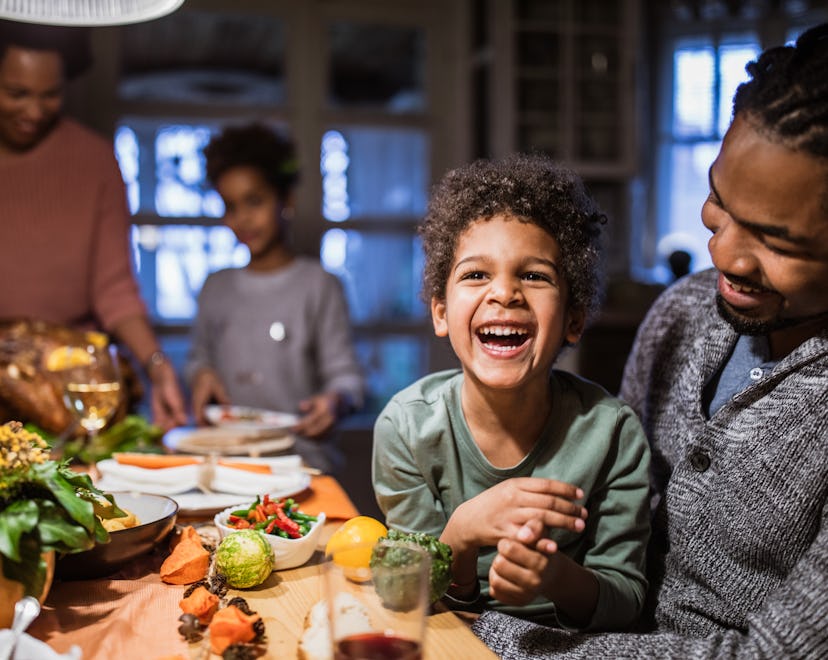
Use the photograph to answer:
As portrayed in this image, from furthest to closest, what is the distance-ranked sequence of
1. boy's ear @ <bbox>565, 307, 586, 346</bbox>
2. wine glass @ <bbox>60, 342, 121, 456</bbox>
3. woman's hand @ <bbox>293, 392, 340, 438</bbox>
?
woman's hand @ <bbox>293, 392, 340, 438</bbox>
wine glass @ <bbox>60, 342, 121, 456</bbox>
boy's ear @ <bbox>565, 307, 586, 346</bbox>

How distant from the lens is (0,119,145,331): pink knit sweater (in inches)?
110

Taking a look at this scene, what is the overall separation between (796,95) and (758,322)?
30 centimetres

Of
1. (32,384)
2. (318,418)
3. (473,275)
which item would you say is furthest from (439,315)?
(318,418)

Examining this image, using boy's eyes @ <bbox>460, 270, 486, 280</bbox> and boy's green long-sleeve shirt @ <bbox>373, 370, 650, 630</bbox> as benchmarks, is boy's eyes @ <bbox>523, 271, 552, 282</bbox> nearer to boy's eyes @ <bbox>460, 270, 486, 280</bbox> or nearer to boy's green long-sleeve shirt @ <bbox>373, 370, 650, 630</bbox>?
boy's eyes @ <bbox>460, 270, 486, 280</bbox>

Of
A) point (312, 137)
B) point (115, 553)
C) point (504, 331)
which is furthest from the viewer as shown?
point (312, 137)

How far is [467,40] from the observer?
4465 mm

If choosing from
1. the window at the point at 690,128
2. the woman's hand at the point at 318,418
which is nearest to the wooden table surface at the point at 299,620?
the woman's hand at the point at 318,418

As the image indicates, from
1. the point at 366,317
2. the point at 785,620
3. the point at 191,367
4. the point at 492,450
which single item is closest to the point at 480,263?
the point at 492,450

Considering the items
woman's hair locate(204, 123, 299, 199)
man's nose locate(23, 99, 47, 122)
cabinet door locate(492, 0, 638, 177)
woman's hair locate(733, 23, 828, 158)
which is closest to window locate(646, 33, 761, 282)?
cabinet door locate(492, 0, 638, 177)

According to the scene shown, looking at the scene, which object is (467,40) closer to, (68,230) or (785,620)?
(68,230)

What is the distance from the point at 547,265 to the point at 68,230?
2.06 metres

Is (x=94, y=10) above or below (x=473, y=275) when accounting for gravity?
above

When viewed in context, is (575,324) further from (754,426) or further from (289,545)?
(289,545)

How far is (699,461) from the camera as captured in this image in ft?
4.20
